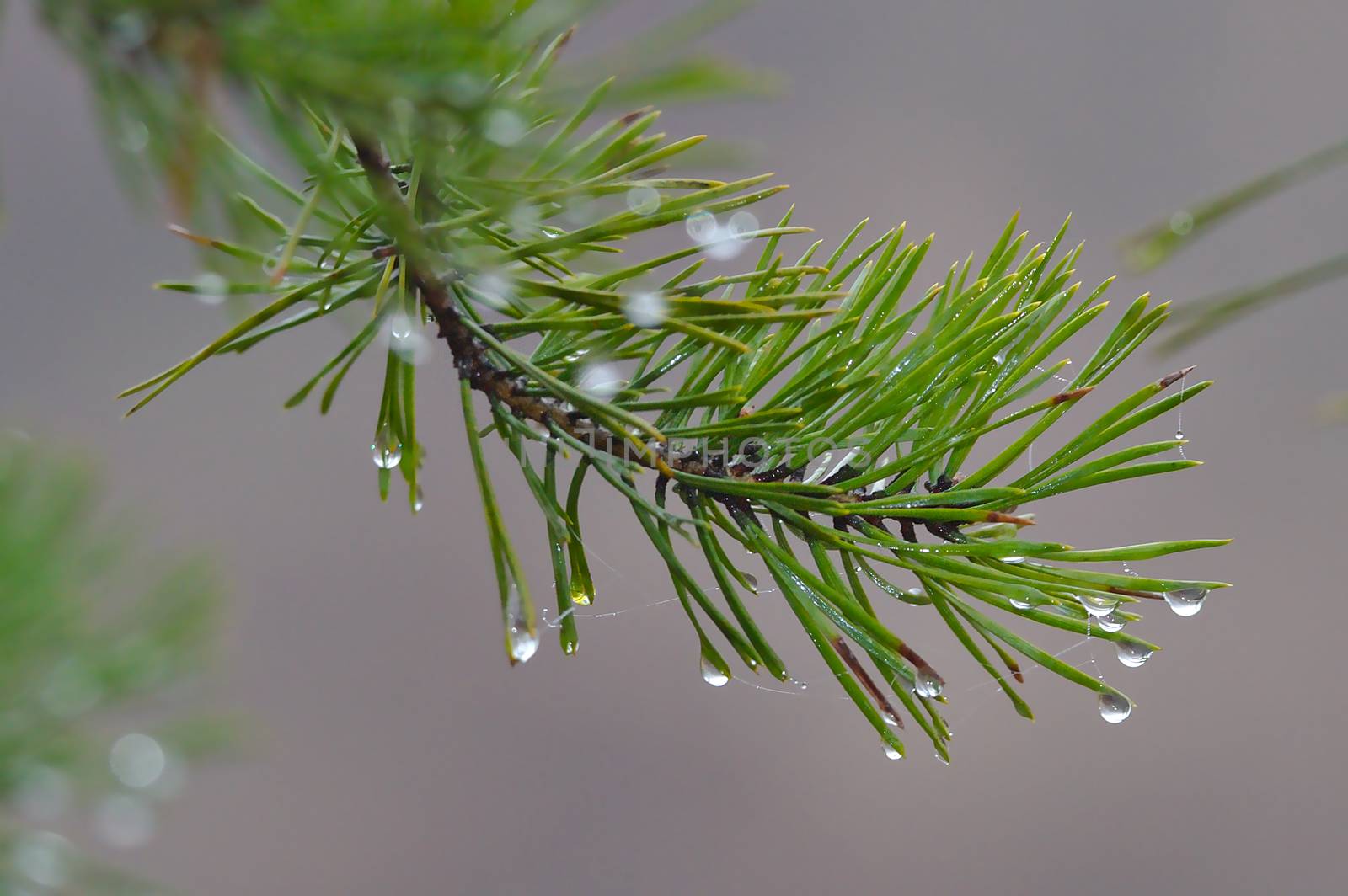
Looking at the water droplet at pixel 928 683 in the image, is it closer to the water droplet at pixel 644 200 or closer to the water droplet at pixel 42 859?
the water droplet at pixel 644 200

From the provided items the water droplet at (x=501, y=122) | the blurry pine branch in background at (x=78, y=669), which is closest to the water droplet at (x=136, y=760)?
the blurry pine branch in background at (x=78, y=669)

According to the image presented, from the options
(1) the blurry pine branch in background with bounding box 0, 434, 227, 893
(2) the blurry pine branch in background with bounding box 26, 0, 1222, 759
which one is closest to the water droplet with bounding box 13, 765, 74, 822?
(1) the blurry pine branch in background with bounding box 0, 434, 227, 893

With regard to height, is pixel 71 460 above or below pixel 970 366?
above

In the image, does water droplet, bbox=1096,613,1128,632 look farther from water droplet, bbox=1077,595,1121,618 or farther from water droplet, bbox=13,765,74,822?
water droplet, bbox=13,765,74,822

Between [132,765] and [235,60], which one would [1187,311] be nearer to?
[235,60]

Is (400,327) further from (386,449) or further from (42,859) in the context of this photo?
(42,859)

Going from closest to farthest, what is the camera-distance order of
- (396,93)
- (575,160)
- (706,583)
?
(396,93), (575,160), (706,583)

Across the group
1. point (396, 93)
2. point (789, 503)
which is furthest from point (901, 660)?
point (396, 93)
